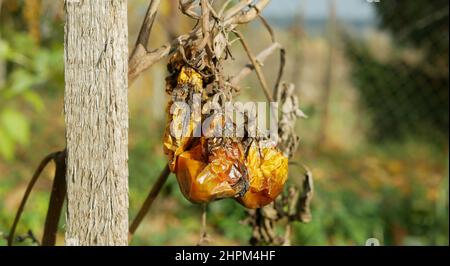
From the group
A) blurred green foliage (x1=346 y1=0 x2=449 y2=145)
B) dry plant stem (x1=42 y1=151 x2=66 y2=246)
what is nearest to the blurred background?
blurred green foliage (x1=346 y1=0 x2=449 y2=145)

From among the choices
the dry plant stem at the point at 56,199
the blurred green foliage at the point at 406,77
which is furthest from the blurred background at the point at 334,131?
the dry plant stem at the point at 56,199

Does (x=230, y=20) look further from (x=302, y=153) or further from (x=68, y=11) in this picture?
(x=302, y=153)

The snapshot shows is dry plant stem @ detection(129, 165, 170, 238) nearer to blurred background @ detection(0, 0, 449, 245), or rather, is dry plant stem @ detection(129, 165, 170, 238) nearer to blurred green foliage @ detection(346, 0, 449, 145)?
blurred background @ detection(0, 0, 449, 245)

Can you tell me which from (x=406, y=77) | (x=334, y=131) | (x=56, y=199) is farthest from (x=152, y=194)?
(x=334, y=131)

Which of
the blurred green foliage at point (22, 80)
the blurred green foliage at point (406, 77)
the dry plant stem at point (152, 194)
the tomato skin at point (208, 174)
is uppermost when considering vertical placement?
the blurred green foliage at point (406, 77)

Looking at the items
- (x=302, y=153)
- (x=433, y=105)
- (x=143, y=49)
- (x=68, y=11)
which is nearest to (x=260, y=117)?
Result: (x=143, y=49)

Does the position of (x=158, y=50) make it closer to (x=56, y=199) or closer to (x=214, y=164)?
(x=214, y=164)

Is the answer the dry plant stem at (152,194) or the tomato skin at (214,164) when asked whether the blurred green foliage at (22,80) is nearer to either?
the dry plant stem at (152,194)
